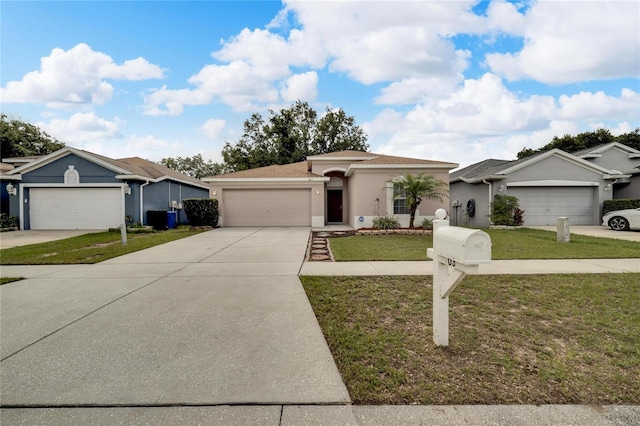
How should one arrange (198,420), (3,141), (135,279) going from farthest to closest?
1. (3,141)
2. (135,279)
3. (198,420)

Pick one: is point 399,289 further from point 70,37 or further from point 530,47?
point 70,37

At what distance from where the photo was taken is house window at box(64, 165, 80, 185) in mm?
15250

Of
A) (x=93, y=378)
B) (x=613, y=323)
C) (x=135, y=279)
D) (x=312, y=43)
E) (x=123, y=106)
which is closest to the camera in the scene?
(x=93, y=378)

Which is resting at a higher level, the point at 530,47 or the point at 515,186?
the point at 530,47

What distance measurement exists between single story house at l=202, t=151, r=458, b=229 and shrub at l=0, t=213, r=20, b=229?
9.29m

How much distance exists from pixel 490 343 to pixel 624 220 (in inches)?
603

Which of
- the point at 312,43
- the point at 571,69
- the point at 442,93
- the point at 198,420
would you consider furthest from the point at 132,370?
the point at 442,93

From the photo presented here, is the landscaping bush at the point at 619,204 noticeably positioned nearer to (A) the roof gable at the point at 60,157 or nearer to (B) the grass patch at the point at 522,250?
(B) the grass patch at the point at 522,250

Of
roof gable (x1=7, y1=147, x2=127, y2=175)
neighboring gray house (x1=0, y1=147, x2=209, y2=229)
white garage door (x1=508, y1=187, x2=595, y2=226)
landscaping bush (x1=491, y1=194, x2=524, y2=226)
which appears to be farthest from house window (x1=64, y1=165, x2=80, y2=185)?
white garage door (x1=508, y1=187, x2=595, y2=226)

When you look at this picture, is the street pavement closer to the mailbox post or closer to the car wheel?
the mailbox post

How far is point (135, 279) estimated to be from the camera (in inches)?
219

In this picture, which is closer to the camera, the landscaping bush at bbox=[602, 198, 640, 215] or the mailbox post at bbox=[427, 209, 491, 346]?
the mailbox post at bbox=[427, 209, 491, 346]

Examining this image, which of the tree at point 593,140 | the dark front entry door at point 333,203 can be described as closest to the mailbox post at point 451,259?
the dark front entry door at point 333,203

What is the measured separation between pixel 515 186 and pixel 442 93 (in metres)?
6.18
